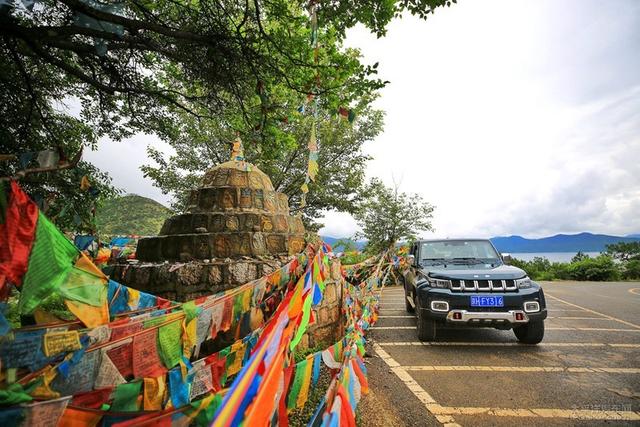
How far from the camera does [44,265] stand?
1427mm

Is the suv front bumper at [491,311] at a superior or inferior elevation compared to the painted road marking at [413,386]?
superior

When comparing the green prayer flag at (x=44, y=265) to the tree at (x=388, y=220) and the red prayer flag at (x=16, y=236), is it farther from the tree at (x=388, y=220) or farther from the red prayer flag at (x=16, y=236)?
the tree at (x=388, y=220)

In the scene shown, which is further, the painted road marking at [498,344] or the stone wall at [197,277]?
the painted road marking at [498,344]

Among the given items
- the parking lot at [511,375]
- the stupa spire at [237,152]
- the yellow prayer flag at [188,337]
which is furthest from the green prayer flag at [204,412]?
the stupa spire at [237,152]

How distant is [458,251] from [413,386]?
351cm

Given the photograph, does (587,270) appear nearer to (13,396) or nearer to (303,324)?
(303,324)

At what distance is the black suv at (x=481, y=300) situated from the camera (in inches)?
188

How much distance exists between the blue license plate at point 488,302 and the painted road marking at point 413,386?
1.60m

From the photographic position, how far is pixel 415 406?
3287 mm

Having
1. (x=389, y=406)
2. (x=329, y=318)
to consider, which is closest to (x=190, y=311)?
(x=389, y=406)

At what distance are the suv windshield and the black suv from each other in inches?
17.8

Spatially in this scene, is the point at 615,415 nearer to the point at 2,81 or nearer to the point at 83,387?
the point at 83,387

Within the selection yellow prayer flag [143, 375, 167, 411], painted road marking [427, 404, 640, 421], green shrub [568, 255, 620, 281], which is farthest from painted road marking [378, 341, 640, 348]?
green shrub [568, 255, 620, 281]

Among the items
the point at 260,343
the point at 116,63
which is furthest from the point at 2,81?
the point at 260,343
